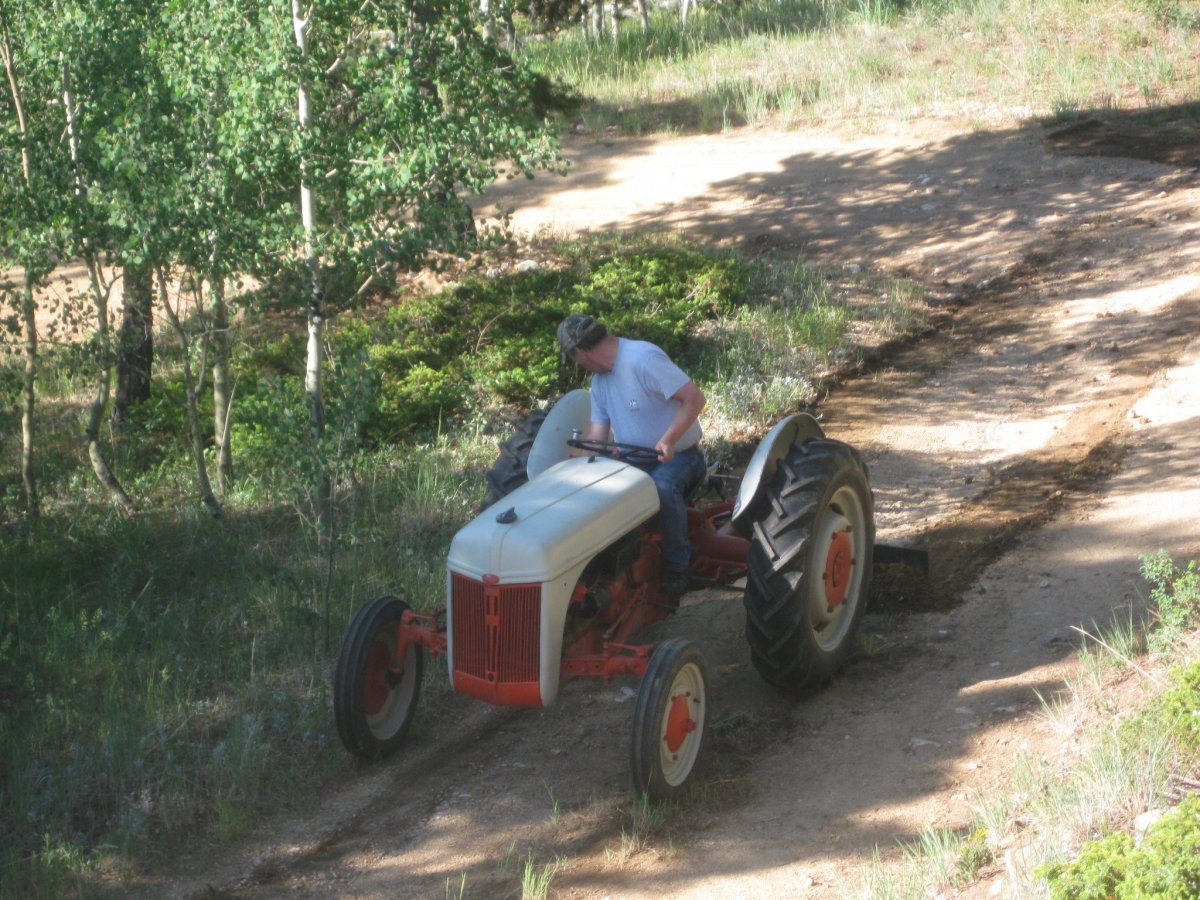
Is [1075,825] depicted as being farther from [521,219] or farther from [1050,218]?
[521,219]

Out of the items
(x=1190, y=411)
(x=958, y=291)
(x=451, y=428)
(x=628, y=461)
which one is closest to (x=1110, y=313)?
(x=958, y=291)

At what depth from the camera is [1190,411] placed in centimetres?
913

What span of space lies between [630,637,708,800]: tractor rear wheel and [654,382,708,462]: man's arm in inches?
40.4

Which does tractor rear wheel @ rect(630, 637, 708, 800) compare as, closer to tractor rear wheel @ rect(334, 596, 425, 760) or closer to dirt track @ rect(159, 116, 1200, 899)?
dirt track @ rect(159, 116, 1200, 899)

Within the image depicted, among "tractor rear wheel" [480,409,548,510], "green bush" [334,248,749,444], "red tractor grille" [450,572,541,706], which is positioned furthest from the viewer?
"green bush" [334,248,749,444]

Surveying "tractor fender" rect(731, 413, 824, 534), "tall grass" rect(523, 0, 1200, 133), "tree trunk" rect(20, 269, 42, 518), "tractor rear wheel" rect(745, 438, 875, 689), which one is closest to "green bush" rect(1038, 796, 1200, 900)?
"tractor rear wheel" rect(745, 438, 875, 689)

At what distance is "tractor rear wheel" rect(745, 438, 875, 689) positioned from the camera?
19.3 feet

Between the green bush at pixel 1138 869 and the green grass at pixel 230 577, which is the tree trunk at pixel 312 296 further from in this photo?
the green bush at pixel 1138 869

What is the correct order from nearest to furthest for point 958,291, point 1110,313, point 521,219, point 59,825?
point 59,825
point 1110,313
point 958,291
point 521,219

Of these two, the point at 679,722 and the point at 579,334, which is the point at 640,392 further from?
the point at 679,722

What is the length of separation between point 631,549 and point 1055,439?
4299mm

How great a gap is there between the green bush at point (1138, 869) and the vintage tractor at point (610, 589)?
5.90 ft

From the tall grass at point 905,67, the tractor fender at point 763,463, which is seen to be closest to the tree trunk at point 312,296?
the tractor fender at point 763,463

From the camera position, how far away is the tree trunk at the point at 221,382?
8914 millimetres
